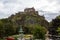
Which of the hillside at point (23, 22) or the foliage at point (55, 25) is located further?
the hillside at point (23, 22)

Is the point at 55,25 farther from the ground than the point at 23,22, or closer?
closer

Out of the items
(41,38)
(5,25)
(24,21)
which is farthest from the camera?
(24,21)

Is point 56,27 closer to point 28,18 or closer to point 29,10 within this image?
point 28,18

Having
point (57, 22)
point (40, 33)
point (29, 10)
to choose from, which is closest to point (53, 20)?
point (57, 22)

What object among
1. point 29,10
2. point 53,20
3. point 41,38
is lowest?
point 41,38

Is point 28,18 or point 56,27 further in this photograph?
point 28,18

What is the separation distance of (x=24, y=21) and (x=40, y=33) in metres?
56.8

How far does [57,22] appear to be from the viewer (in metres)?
62.8

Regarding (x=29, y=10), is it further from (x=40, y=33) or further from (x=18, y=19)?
(x=40, y=33)

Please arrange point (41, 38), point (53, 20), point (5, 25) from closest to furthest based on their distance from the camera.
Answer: point (41, 38) → point (53, 20) → point (5, 25)

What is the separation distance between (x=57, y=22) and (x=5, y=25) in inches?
567

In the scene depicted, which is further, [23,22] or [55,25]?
[23,22]

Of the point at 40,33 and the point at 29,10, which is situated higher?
the point at 29,10

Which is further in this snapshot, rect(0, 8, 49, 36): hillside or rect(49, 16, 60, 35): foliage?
rect(0, 8, 49, 36): hillside
